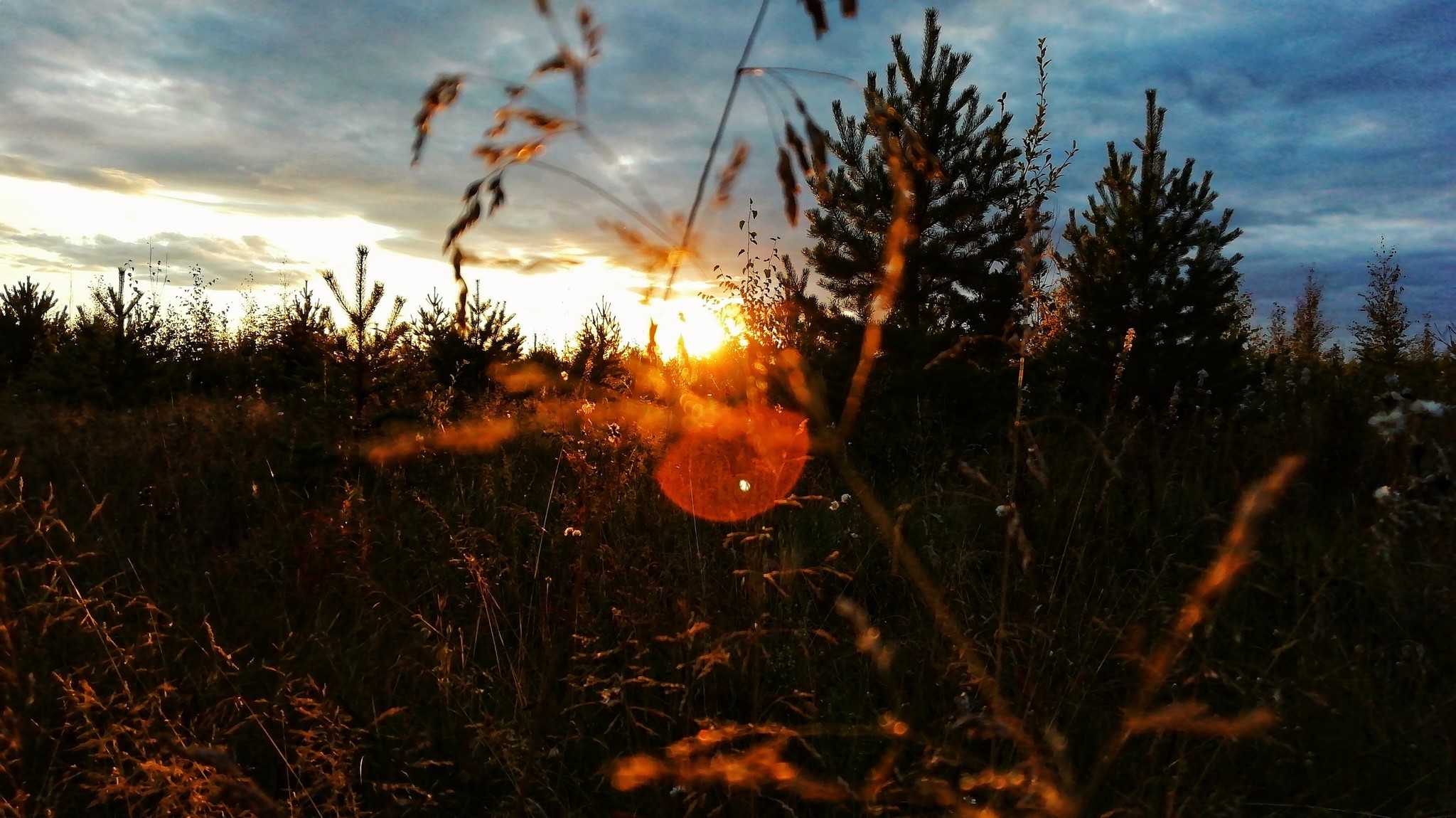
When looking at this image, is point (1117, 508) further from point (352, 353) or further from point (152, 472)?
point (152, 472)

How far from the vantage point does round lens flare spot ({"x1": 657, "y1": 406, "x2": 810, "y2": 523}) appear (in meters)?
3.95

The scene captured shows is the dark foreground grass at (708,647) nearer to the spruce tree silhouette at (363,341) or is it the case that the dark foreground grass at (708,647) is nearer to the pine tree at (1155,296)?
the spruce tree silhouette at (363,341)

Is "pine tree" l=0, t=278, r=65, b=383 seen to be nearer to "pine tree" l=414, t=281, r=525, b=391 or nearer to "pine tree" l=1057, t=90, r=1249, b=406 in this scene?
"pine tree" l=414, t=281, r=525, b=391

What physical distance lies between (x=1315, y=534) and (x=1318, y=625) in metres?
2.04

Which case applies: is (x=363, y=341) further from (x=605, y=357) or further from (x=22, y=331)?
(x=22, y=331)

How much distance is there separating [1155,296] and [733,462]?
5784mm

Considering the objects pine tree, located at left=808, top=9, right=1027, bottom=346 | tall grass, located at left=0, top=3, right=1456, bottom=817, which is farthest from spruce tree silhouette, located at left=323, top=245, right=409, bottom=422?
pine tree, located at left=808, top=9, right=1027, bottom=346

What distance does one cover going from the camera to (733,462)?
4.71 m

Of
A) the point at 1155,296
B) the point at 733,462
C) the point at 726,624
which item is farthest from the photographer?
the point at 1155,296

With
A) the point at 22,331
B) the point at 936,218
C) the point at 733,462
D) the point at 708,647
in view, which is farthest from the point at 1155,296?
the point at 22,331

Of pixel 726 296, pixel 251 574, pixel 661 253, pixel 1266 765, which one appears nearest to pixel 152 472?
pixel 251 574

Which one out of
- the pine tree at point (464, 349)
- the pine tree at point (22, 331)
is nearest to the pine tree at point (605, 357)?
the pine tree at point (464, 349)

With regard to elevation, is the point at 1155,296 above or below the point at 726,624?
above

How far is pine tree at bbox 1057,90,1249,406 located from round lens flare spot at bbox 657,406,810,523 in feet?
Result: 12.8
